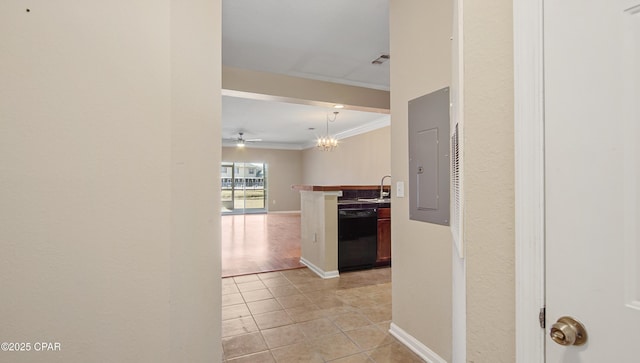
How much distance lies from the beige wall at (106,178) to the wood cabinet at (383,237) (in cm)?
341

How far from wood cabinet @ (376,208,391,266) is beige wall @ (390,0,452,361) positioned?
6.66ft

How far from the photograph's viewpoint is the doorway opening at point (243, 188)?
464 inches

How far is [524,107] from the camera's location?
0.75m

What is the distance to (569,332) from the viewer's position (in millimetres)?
675

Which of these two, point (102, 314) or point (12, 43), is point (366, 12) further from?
point (102, 314)

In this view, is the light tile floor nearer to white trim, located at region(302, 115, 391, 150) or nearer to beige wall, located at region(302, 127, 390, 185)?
beige wall, located at region(302, 127, 390, 185)

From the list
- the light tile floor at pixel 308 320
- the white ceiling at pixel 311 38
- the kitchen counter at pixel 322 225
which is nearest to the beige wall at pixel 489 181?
the light tile floor at pixel 308 320

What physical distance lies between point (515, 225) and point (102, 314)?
153cm

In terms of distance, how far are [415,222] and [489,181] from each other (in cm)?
141

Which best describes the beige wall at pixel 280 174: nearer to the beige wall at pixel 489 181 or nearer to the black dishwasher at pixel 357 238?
the black dishwasher at pixel 357 238

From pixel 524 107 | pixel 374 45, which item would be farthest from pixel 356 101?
pixel 524 107

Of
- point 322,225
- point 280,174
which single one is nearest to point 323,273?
point 322,225

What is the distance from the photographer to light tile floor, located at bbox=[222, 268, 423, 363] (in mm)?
2145

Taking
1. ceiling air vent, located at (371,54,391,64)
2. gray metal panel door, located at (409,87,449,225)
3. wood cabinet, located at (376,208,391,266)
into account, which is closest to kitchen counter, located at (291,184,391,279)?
wood cabinet, located at (376,208,391,266)
